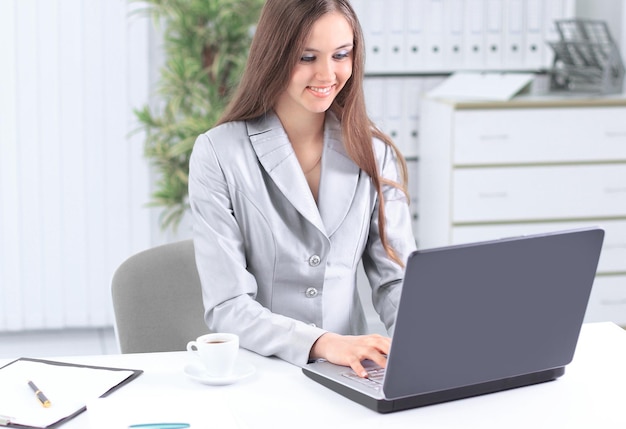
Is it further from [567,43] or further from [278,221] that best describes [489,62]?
[278,221]

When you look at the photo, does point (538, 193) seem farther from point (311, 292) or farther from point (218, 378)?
point (218, 378)

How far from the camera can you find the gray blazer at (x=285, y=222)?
6.22 feet

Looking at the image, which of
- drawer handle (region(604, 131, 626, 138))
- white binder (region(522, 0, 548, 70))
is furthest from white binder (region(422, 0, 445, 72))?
drawer handle (region(604, 131, 626, 138))

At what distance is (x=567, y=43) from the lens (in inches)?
148

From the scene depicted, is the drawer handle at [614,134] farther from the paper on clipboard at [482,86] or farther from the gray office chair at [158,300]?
the gray office chair at [158,300]

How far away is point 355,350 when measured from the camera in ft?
5.16

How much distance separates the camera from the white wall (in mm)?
3816

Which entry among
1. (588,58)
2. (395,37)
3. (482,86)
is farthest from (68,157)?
(588,58)

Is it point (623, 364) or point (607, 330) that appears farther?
point (607, 330)

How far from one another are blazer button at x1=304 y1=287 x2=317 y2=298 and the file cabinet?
1781mm

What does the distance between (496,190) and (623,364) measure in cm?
207

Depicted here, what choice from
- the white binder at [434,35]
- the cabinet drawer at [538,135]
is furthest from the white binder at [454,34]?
the cabinet drawer at [538,135]

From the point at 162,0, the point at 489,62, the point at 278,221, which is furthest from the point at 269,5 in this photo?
the point at 489,62

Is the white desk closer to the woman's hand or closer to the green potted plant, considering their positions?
the woman's hand
